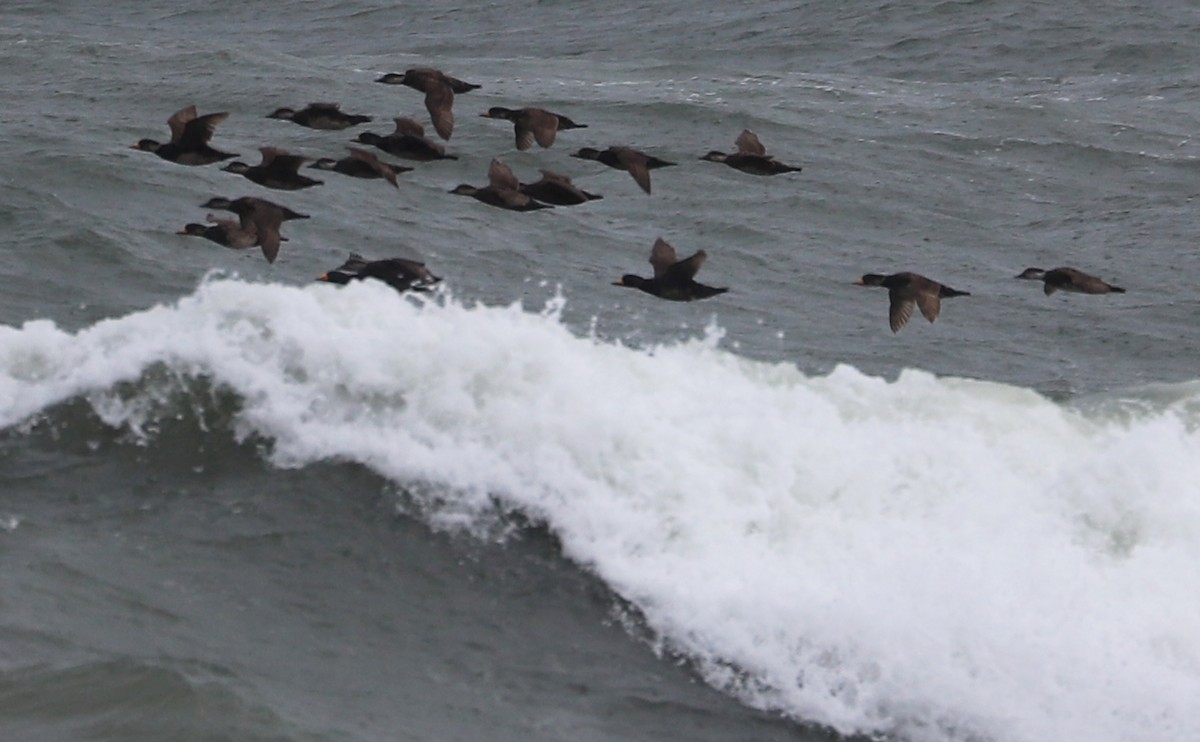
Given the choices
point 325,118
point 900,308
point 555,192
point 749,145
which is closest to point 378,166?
point 325,118

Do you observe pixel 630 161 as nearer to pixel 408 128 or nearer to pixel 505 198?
pixel 505 198

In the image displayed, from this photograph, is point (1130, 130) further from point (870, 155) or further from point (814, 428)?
point (814, 428)

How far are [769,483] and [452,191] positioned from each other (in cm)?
312

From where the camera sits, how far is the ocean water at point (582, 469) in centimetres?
1094

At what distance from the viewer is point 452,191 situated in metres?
14.2

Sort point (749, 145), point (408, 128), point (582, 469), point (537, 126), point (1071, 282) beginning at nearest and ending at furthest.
→ point (582, 469)
point (537, 126)
point (408, 128)
point (1071, 282)
point (749, 145)

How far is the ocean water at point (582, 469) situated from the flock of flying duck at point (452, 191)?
404mm

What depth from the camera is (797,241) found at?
1970cm

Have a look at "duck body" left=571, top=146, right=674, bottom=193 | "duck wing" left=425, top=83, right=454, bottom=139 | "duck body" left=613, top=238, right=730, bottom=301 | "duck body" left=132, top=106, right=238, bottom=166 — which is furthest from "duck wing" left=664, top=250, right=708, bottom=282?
"duck body" left=132, top=106, right=238, bottom=166

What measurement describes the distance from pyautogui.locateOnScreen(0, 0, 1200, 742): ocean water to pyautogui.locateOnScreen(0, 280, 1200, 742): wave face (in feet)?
0.09

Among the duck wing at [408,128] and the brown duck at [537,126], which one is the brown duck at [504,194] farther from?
the duck wing at [408,128]

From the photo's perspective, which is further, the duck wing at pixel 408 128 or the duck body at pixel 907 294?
the duck wing at pixel 408 128

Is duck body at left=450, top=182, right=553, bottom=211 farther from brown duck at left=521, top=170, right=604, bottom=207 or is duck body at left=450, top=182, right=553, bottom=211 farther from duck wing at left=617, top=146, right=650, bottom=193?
duck wing at left=617, top=146, right=650, bottom=193

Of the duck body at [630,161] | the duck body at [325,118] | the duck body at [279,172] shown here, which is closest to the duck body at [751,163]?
the duck body at [630,161]
